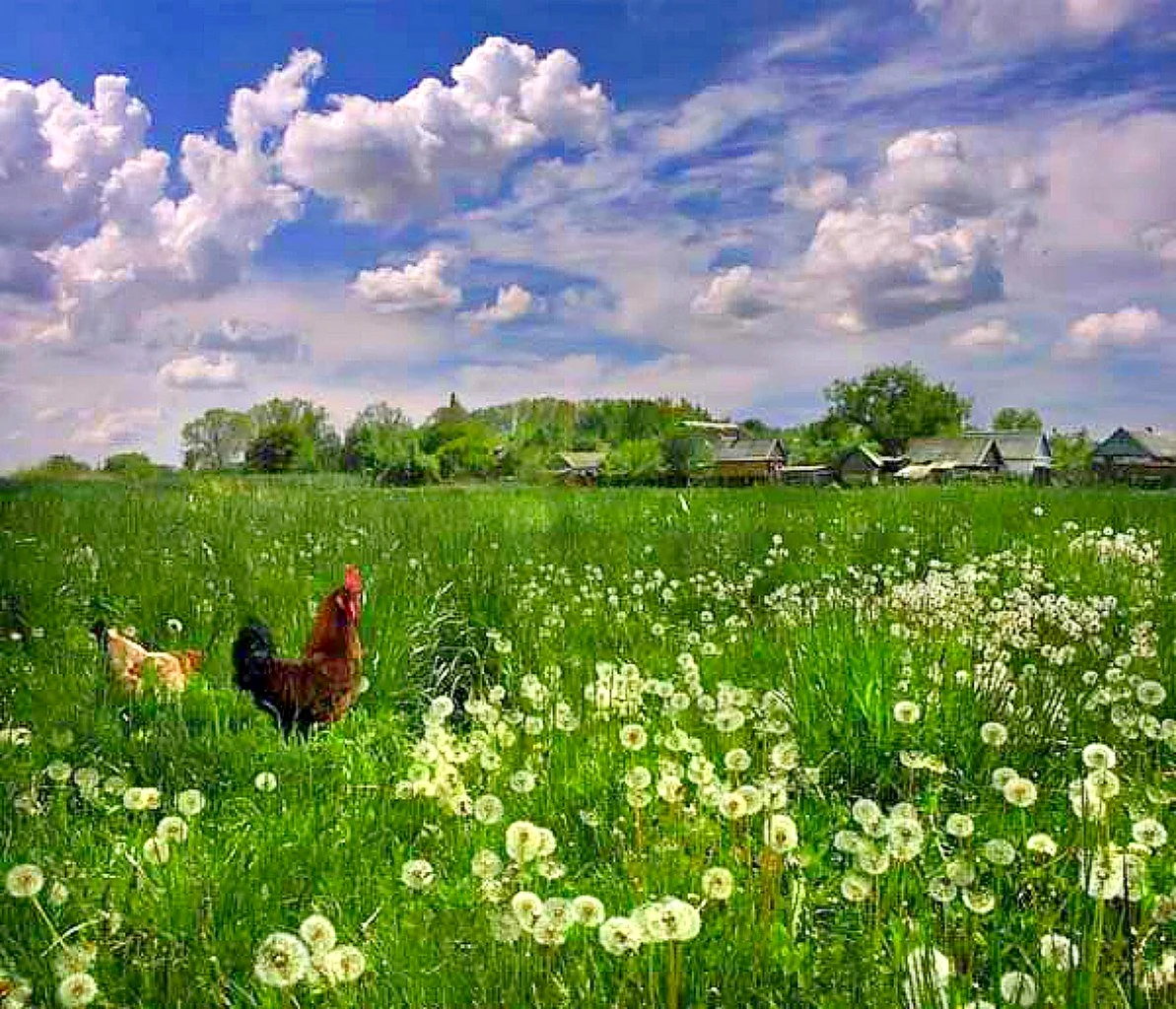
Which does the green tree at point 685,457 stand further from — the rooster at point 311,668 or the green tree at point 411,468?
the rooster at point 311,668

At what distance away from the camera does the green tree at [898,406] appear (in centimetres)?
→ 3303

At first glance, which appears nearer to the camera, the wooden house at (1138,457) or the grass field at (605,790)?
the grass field at (605,790)

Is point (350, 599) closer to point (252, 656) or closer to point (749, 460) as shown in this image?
point (252, 656)

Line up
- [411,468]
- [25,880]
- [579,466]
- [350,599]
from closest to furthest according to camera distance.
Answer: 1. [25,880]
2. [350,599]
3. [411,468]
4. [579,466]

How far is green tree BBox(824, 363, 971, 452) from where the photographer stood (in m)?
33.0

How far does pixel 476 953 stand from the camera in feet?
6.84

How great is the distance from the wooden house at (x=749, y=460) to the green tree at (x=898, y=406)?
9.36 meters

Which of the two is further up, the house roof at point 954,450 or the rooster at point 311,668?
the house roof at point 954,450

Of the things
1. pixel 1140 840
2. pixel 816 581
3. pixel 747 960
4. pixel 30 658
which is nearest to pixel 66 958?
pixel 747 960

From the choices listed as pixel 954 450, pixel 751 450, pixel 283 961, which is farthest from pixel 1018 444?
pixel 283 961

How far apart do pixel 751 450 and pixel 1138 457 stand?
Result: 316 inches

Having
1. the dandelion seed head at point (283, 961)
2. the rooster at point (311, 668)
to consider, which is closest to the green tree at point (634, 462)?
the rooster at point (311, 668)

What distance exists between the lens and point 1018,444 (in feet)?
90.0

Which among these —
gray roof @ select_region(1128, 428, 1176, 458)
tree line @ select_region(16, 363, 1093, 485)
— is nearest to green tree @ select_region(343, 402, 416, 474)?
tree line @ select_region(16, 363, 1093, 485)
